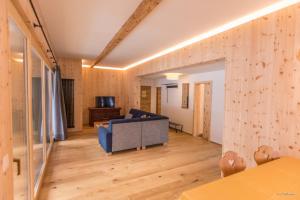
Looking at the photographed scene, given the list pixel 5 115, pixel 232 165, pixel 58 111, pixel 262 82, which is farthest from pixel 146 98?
pixel 5 115

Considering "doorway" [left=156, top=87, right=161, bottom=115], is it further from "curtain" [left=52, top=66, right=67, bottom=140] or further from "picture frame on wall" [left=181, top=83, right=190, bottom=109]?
"curtain" [left=52, top=66, right=67, bottom=140]

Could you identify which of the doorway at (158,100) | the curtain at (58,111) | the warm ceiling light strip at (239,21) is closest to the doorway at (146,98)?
the doorway at (158,100)

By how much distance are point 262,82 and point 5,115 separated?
2.87 m

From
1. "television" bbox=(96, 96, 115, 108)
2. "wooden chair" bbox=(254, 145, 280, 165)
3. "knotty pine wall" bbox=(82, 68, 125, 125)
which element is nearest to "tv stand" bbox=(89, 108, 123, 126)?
"television" bbox=(96, 96, 115, 108)

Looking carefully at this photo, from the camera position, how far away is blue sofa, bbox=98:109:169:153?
412cm

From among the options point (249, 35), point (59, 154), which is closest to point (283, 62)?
point (249, 35)

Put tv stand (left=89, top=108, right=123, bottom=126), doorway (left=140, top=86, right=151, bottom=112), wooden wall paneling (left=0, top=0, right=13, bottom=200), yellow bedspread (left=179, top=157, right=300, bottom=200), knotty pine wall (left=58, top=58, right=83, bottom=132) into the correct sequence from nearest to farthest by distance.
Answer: wooden wall paneling (left=0, top=0, right=13, bottom=200) → yellow bedspread (left=179, top=157, right=300, bottom=200) → knotty pine wall (left=58, top=58, right=83, bottom=132) → tv stand (left=89, top=108, right=123, bottom=126) → doorway (left=140, top=86, right=151, bottom=112)

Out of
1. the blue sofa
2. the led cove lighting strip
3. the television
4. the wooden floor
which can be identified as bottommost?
the wooden floor

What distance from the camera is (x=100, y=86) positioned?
25.7 ft

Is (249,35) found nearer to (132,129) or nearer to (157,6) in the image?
(157,6)

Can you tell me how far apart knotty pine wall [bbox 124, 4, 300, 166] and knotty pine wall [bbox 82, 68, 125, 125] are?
5.73 meters

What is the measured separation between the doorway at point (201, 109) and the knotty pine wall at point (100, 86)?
370 cm

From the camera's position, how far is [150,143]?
185 inches

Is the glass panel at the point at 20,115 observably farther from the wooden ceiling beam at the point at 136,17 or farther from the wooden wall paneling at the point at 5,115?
the wooden ceiling beam at the point at 136,17
